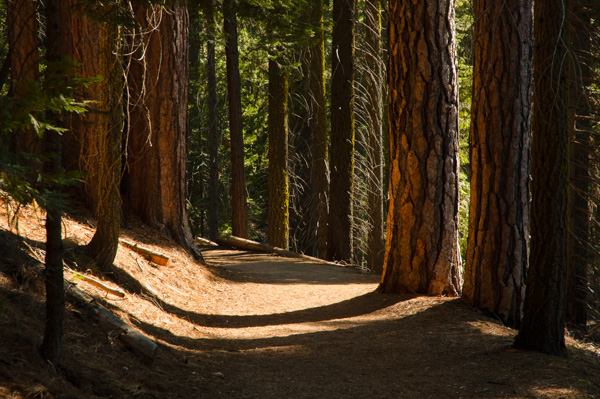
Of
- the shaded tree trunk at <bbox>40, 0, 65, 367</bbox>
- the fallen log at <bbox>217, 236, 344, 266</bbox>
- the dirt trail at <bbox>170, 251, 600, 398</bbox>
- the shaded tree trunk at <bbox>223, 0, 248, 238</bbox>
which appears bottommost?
the dirt trail at <bbox>170, 251, 600, 398</bbox>

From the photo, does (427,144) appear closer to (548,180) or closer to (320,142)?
(548,180)

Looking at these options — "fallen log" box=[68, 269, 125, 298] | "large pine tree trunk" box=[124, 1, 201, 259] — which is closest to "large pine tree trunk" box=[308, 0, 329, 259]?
"large pine tree trunk" box=[124, 1, 201, 259]

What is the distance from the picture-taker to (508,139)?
6891 millimetres

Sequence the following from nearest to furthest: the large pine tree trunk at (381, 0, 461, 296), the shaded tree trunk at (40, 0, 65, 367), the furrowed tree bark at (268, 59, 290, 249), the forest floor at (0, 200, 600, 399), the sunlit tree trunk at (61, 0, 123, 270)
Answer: the shaded tree trunk at (40, 0, 65, 367), the forest floor at (0, 200, 600, 399), the sunlit tree trunk at (61, 0, 123, 270), the large pine tree trunk at (381, 0, 461, 296), the furrowed tree bark at (268, 59, 290, 249)

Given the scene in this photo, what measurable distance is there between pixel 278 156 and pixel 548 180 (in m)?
12.6

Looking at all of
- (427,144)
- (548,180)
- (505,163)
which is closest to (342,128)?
(427,144)

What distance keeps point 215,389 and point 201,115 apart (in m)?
20.5

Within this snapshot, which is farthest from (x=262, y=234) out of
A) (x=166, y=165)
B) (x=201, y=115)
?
(x=166, y=165)

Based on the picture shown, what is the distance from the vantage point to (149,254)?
30.5 feet

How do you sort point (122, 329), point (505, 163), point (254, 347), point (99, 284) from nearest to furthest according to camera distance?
point (122, 329) → point (254, 347) → point (99, 284) → point (505, 163)

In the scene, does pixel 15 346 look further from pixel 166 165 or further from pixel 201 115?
pixel 201 115

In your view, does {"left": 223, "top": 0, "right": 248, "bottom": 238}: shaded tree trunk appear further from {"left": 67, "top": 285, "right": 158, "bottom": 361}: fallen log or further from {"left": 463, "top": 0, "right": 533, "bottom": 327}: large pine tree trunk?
{"left": 67, "top": 285, "right": 158, "bottom": 361}: fallen log

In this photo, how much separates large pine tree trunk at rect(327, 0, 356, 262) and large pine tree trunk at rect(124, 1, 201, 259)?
16.8ft

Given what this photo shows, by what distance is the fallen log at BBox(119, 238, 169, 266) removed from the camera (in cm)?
915
